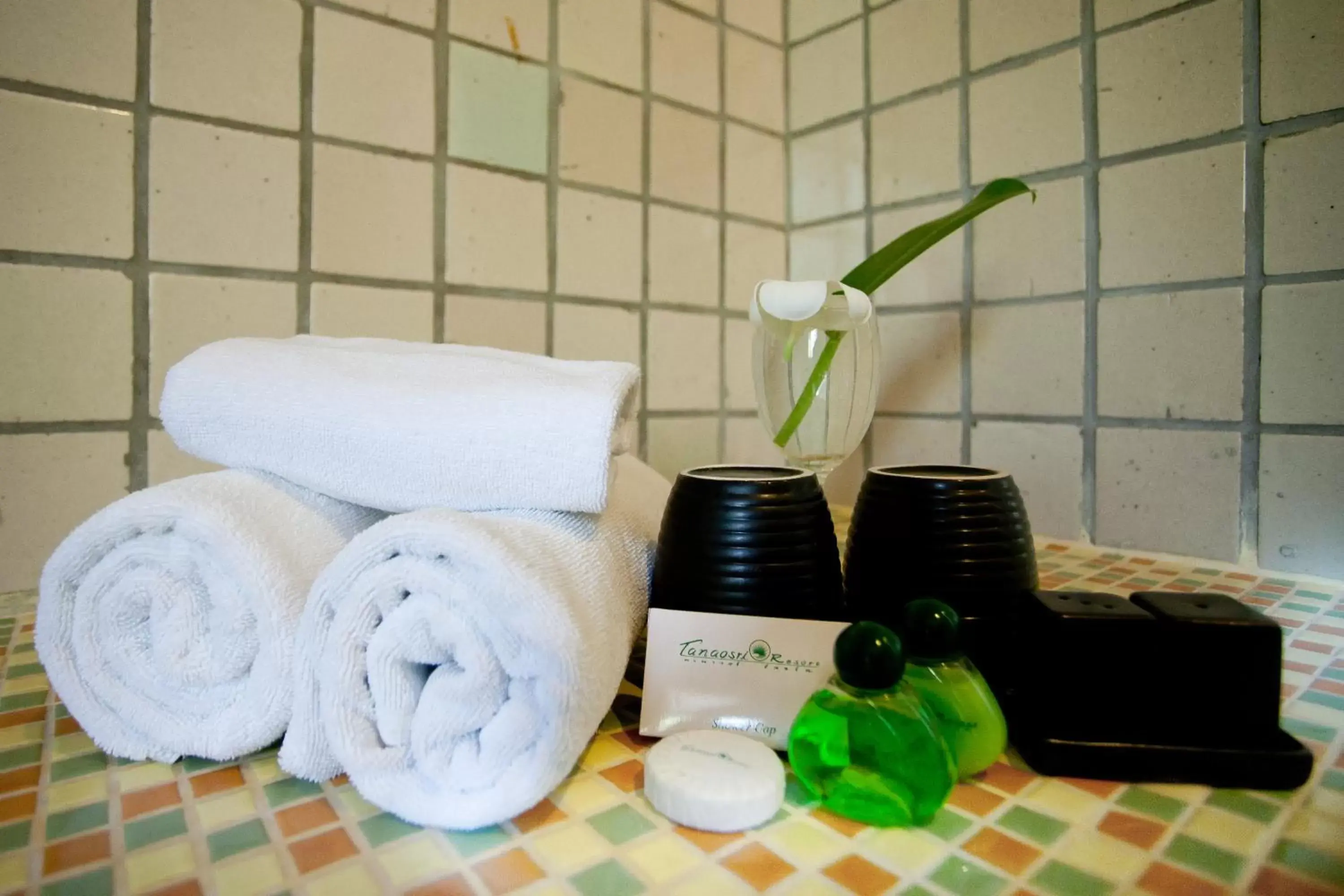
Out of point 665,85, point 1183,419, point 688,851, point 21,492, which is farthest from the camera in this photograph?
point 665,85

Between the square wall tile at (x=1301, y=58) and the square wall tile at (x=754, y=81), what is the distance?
509 mm

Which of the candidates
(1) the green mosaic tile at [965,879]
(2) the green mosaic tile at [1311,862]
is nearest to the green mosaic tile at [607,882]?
(1) the green mosaic tile at [965,879]

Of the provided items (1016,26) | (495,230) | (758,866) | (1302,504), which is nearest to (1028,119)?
(1016,26)

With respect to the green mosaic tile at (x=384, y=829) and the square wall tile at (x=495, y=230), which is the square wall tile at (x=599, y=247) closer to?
the square wall tile at (x=495, y=230)

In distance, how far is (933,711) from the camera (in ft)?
1.05

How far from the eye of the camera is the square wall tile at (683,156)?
85 centimetres

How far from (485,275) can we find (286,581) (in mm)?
459

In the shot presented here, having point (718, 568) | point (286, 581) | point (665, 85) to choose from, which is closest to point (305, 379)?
point (286, 581)

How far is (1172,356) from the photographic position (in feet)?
2.18

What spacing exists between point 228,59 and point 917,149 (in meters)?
0.68

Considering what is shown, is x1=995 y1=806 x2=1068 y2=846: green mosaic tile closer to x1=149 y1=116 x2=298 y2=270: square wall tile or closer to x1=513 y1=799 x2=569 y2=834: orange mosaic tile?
x1=513 y1=799 x2=569 y2=834: orange mosaic tile

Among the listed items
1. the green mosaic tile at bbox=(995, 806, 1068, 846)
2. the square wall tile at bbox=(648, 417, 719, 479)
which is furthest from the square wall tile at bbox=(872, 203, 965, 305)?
the green mosaic tile at bbox=(995, 806, 1068, 846)

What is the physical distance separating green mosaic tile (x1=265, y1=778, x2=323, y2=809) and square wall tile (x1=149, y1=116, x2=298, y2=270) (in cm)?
44

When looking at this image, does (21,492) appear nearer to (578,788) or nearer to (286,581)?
(286,581)
